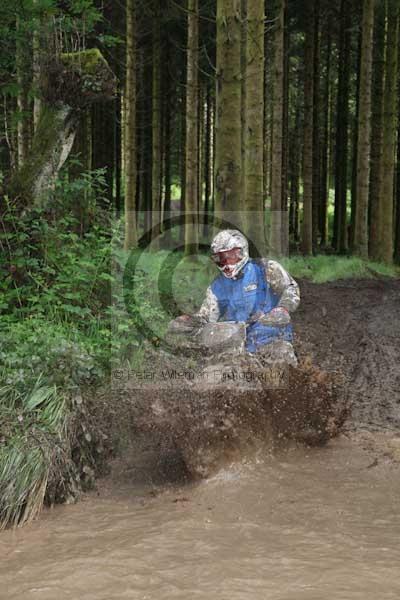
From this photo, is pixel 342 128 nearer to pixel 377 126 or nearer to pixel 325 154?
pixel 377 126

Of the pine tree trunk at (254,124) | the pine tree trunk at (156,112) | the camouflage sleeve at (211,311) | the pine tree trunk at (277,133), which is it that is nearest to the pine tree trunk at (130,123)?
the pine tree trunk at (277,133)

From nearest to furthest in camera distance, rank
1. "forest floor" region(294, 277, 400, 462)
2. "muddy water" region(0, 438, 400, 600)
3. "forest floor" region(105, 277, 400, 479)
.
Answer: "muddy water" region(0, 438, 400, 600)
"forest floor" region(105, 277, 400, 479)
"forest floor" region(294, 277, 400, 462)

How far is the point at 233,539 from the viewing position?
430 cm

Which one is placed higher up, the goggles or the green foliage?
the goggles

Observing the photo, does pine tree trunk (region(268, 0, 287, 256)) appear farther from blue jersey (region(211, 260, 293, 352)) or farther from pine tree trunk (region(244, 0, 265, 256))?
blue jersey (region(211, 260, 293, 352))

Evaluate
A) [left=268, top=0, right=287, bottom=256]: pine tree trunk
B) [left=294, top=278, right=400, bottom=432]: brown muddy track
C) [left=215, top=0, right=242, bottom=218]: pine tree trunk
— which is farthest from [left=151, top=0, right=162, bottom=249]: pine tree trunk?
[left=215, top=0, right=242, bottom=218]: pine tree trunk

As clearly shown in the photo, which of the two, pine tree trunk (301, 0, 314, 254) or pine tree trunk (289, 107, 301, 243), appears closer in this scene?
pine tree trunk (301, 0, 314, 254)

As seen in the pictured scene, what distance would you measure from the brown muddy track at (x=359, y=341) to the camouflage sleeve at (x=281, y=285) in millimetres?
1790

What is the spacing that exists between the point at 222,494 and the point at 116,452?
1330 millimetres

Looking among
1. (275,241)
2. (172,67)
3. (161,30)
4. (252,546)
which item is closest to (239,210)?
(252,546)

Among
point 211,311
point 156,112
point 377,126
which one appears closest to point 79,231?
point 211,311

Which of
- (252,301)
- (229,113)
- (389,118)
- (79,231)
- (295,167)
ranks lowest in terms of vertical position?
(252,301)

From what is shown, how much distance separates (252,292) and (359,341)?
4.83 meters

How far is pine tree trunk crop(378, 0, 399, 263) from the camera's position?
17656 millimetres
